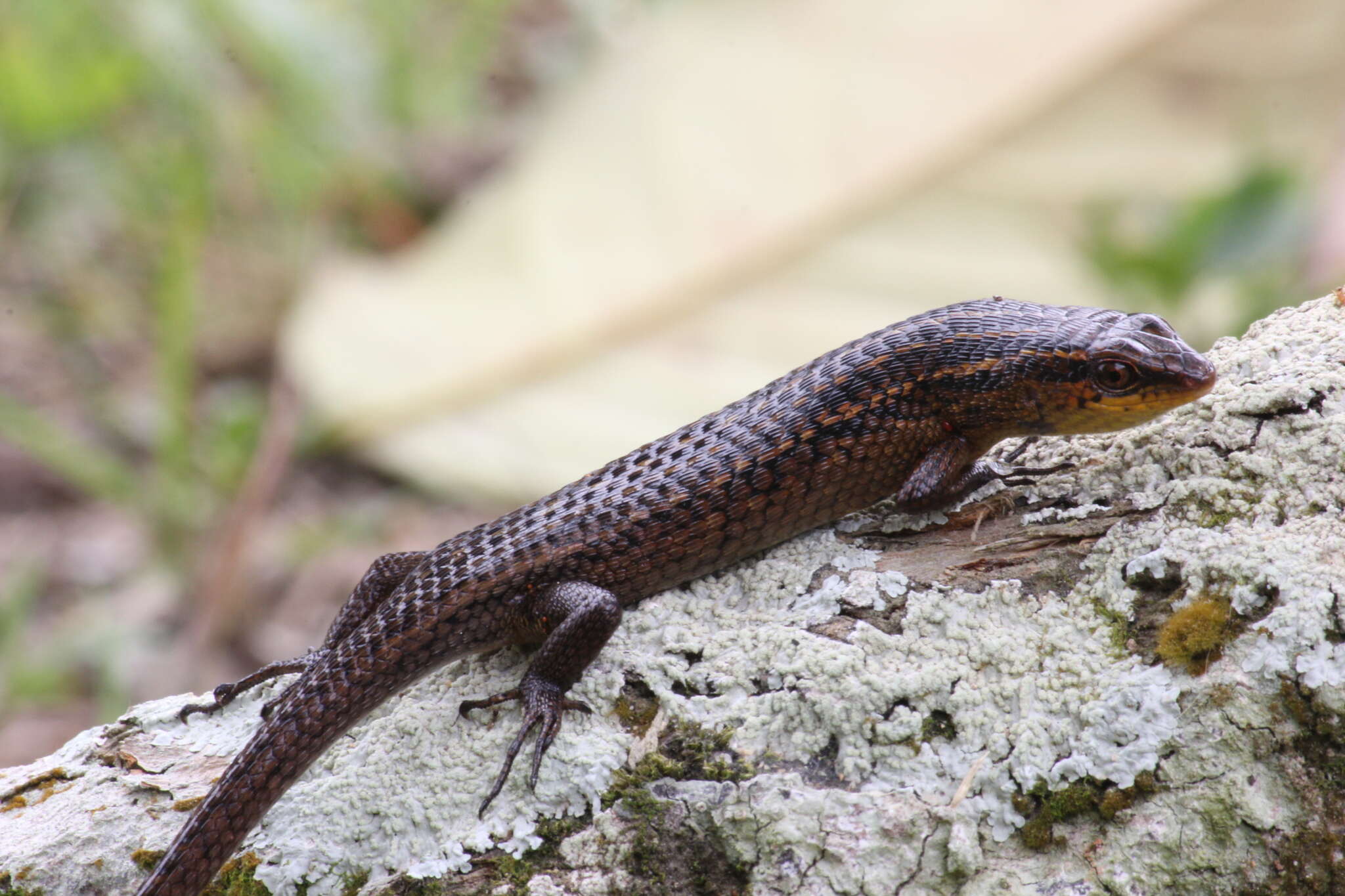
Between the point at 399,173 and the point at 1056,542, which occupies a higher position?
the point at 399,173

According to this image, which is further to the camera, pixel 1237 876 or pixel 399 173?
pixel 399 173

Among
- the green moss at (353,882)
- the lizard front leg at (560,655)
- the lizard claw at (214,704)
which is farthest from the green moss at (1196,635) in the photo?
the lizard claw at (214,704)

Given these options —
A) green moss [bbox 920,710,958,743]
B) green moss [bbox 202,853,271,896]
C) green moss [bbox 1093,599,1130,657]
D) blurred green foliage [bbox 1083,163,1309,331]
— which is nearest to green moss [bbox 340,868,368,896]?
green moss [bbox 202,853,271,896]

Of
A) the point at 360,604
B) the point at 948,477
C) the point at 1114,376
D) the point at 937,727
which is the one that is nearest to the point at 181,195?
the point at 360,604

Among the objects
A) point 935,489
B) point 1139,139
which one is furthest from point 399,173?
point 935,489

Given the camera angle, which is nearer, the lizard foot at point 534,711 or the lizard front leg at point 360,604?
the lizard foot at point 534,711

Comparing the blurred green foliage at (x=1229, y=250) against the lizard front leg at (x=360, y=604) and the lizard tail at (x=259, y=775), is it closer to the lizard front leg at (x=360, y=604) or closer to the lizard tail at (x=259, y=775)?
the lizard front leg at (x=360, y=604)

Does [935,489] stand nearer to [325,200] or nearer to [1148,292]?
[1148,292]
